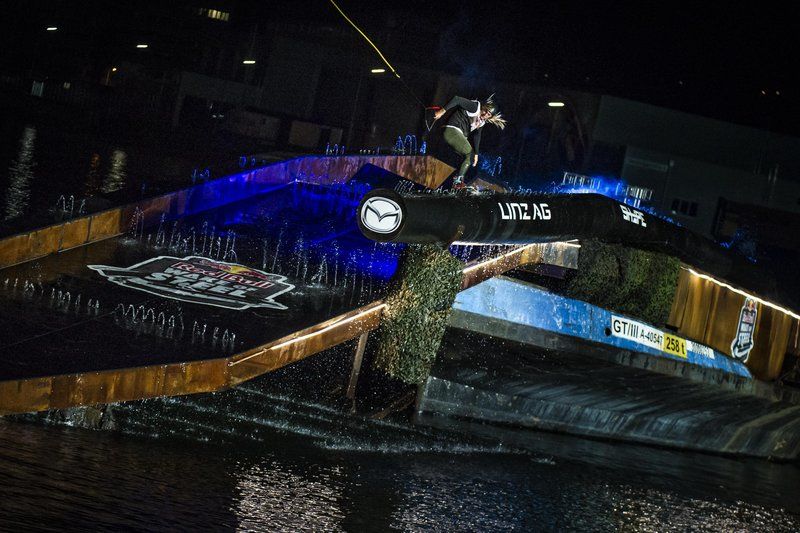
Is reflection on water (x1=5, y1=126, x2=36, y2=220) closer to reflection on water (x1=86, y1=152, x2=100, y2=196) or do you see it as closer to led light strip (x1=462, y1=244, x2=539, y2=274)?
reflection on water (x1=86, y1=152, x2=100, y2=196)

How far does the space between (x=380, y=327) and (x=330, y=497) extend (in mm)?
3309

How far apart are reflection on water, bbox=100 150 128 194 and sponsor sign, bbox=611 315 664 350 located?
842 centimetres

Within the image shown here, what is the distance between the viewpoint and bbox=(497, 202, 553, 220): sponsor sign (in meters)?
10.9

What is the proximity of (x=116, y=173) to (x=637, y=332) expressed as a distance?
12.4 metres

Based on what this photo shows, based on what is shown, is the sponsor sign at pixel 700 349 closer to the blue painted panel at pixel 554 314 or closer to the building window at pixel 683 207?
the blue painted panel at pixel 554 314

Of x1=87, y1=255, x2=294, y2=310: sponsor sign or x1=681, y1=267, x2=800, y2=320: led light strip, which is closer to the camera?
x1=87, y1=255, x2=294, y2=310: sponsor sign

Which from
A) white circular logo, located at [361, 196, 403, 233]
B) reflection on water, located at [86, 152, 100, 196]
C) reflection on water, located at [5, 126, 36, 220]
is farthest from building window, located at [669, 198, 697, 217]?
white circular logo, located at [361, 196, 403, 233]

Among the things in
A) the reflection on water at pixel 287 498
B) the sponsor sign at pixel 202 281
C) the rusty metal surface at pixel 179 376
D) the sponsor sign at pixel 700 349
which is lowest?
the reflection on water at pixel 287 498

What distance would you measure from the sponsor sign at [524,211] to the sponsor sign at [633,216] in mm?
1913

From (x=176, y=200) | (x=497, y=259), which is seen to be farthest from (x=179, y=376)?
(x=176, y=200)

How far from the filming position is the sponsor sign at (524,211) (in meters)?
10.9

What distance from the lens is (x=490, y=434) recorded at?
41.6 feet

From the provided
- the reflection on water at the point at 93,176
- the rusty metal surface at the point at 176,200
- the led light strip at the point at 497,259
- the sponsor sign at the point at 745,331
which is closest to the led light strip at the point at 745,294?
the sponsor sign at the point at 745,331

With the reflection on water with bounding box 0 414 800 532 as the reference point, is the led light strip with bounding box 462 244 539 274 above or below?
above
